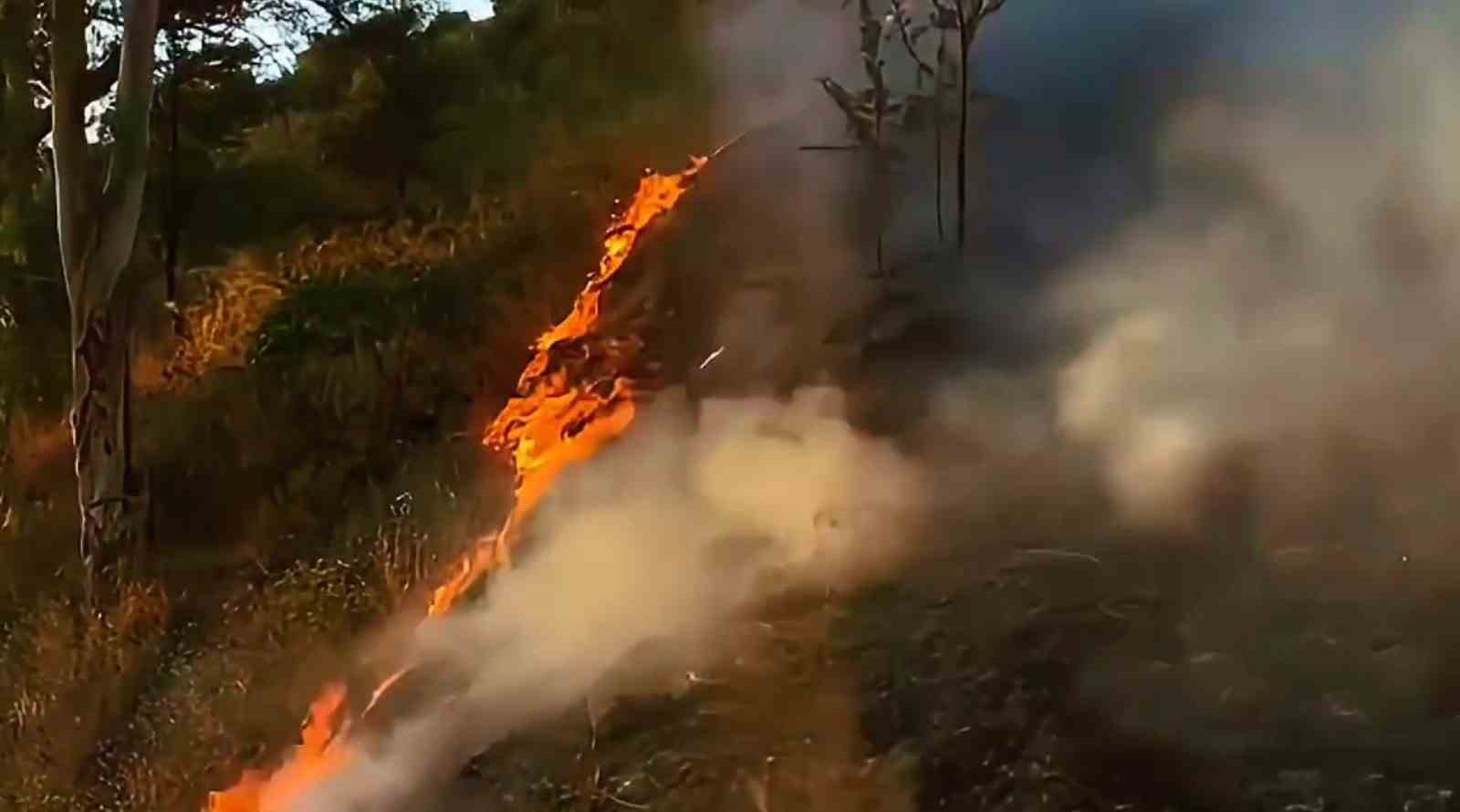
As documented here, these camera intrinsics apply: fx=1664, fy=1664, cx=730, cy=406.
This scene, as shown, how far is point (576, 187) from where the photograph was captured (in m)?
1.79

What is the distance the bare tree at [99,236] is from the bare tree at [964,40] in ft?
3.33

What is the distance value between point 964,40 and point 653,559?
568 millimetres

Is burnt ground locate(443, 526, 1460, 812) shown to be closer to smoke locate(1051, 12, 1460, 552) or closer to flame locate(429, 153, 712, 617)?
smoke locate(1051, 12, 1460, 552)

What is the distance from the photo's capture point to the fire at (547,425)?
1.60 meters

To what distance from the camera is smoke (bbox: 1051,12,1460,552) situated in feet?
4.33

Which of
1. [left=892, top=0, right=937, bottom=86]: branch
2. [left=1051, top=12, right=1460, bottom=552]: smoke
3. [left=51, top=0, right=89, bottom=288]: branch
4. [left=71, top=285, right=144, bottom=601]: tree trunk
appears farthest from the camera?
[left=51, top=0, right=89, bottom=288]: branch

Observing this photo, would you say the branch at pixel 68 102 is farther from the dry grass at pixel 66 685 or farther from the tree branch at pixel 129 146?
the dry grass at pixel 66 685

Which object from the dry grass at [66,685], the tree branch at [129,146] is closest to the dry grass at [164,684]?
the dry grass at [66,685]

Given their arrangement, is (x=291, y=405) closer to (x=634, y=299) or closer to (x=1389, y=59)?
(x=634, y=299)

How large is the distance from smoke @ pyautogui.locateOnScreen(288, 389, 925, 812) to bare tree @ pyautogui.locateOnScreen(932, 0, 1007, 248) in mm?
243

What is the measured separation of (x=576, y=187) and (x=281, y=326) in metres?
0.40

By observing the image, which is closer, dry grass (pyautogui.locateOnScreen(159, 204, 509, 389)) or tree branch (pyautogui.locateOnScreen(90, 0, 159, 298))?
dry grass (pyautogui.locateOnScreen(159, 204, 509, 389))

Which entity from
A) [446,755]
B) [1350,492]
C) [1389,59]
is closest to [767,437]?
[446,755]

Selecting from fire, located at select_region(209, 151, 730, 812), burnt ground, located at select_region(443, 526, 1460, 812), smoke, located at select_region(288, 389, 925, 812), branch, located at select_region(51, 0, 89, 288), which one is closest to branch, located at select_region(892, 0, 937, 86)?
fire, located at select_region(209, 151, 730, 812)
